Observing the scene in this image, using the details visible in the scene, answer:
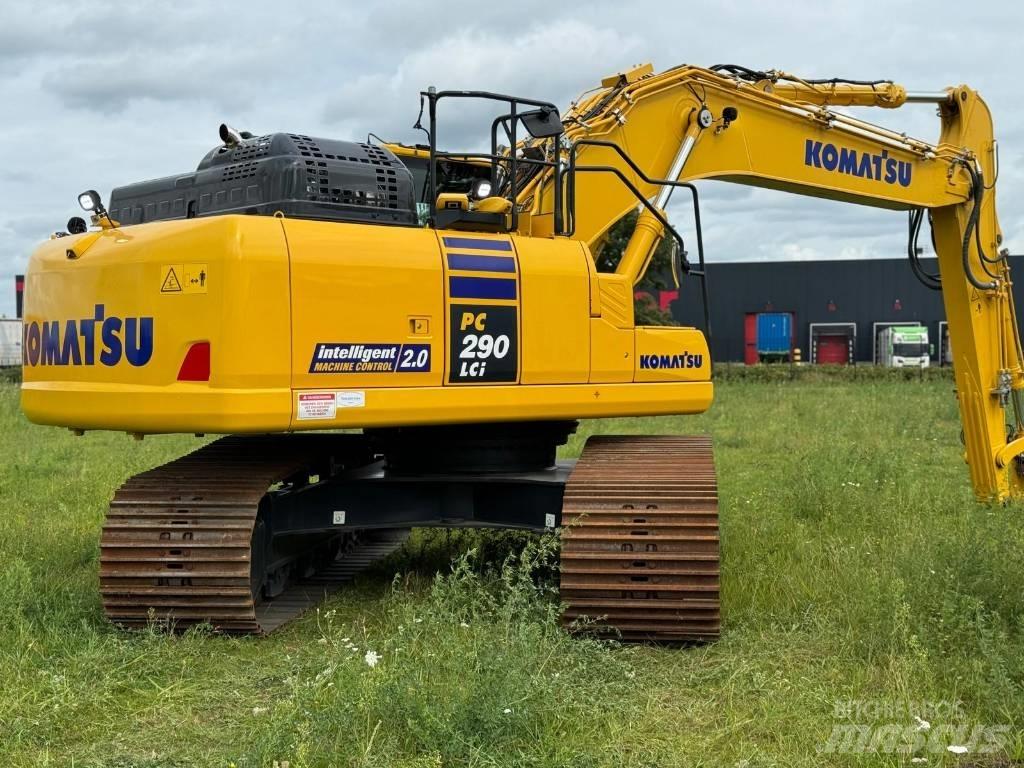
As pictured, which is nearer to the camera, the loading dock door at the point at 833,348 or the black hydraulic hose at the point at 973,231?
the black hydraulic hose at the point at 973,231

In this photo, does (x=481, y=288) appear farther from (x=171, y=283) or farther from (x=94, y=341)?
(x=94, y=341)

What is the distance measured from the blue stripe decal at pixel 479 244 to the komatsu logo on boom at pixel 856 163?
328 cm

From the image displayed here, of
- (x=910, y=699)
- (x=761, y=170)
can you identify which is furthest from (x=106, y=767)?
(x=761, y=170)

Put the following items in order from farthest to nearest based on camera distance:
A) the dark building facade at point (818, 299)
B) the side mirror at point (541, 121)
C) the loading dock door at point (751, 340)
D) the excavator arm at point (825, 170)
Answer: the dark building facade at point (818, 299)
the loading dock door at point (751, 340)
the excavator arm at point (825, 170)
the side mirror at point (541, 121)

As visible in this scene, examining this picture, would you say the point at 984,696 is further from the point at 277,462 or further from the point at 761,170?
the point at 761,170

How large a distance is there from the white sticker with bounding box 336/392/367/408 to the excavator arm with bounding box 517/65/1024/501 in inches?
65.2

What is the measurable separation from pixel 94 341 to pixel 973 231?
273 inches

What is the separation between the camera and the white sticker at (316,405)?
17.8 ft

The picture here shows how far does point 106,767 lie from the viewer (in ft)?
13.3
